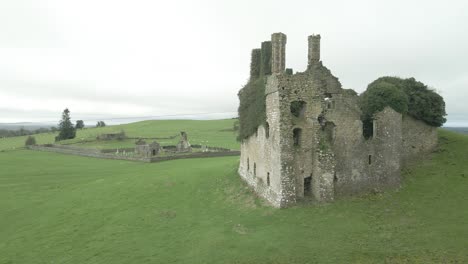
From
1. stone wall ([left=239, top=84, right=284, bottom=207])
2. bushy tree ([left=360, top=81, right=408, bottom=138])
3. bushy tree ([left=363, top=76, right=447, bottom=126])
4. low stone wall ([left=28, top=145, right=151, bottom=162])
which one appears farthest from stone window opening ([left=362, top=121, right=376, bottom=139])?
low stone wall ([left=28, top=145, right=151, bottom=162])

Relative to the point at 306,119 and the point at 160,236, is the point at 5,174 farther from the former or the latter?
the point at 306,119

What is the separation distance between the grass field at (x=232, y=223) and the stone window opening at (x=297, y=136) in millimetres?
4415

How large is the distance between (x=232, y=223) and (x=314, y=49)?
13362 mm

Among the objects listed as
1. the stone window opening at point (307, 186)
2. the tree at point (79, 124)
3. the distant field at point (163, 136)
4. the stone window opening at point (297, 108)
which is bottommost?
the stone window opening at point (307, 186)

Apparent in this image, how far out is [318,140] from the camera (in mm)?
23516

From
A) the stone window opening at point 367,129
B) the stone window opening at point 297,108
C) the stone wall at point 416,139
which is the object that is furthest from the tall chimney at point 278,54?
the stone wall at point 416,139

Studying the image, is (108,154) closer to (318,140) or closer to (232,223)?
(232,223)

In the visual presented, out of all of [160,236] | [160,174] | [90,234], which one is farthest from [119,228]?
[160,174]

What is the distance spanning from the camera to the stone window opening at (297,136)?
942 inches

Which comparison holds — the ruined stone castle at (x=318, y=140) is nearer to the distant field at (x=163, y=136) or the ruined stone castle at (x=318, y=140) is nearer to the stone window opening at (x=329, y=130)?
the stone window opening at (x=329, y=130)

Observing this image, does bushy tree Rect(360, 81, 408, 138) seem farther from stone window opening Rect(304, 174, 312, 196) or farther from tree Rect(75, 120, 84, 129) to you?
tree Rect(75, 120, 84, 129)

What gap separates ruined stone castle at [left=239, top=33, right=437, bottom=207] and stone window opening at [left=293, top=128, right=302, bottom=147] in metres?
0.03

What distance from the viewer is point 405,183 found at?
25234 millimetres

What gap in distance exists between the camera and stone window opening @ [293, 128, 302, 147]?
78.5 ft
